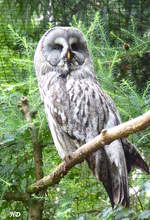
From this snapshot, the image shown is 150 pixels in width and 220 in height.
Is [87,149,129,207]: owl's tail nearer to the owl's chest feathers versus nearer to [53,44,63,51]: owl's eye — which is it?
the owl's chest feathers

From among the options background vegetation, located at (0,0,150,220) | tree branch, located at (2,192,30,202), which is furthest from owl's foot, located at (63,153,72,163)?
tree branch, located at (2,192,30,202)

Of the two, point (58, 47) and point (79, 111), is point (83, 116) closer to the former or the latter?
point (79, 111)

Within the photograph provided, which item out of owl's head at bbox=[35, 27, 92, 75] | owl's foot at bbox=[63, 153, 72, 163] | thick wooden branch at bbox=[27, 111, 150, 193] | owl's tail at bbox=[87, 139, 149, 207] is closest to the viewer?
thick wooden branch at bbox=[27, 111, 150, 193]

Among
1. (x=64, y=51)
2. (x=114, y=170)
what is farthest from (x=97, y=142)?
(x=64, y=51)

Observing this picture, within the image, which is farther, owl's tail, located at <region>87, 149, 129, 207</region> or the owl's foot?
owl's tail, located at <region>87, 149, 129, 207</region>

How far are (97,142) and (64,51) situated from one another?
77 centimetres

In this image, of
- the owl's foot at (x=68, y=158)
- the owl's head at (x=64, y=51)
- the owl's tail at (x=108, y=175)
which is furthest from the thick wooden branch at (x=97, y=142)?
the owl's head at (x=64, y=51)

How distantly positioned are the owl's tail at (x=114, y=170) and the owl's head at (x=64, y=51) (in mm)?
421

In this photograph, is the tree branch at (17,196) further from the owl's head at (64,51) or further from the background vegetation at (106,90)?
the owl's head at (64,51)

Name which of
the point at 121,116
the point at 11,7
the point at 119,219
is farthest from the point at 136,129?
the point at 11,7

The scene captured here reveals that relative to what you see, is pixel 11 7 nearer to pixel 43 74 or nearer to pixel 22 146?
pixel 43 74

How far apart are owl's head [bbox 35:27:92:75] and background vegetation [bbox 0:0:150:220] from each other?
45 mm

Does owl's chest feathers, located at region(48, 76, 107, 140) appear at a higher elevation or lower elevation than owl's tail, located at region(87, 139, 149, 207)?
higher

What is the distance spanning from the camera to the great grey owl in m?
2.08
